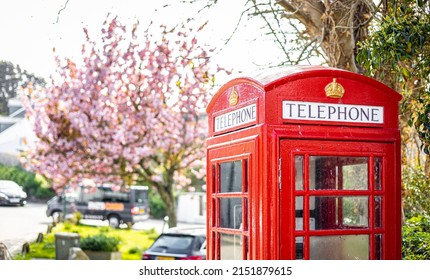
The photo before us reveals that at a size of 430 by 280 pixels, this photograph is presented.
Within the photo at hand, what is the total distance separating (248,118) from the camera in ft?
11.6

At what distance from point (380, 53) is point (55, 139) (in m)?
10.2

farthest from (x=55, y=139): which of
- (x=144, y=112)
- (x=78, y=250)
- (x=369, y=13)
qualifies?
(x=369, y=13)

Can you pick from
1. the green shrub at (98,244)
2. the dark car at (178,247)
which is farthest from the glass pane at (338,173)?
the green shrub at (98,244)

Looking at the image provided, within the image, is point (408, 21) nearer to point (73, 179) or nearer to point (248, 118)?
point (248, 118)

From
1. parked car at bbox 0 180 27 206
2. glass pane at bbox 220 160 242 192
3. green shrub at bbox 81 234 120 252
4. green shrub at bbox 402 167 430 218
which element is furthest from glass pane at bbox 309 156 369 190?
green shrub at bbox 81 234 120 252

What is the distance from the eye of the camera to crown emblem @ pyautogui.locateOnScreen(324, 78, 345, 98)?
3.50 meters

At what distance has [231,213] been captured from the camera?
12.0 ft

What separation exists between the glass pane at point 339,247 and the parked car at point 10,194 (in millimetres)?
8095

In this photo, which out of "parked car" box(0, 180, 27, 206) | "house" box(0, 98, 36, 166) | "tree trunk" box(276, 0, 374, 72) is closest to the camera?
"tree trunk" box(276, 0, 374, 72)

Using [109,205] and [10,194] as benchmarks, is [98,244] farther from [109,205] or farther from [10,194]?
[109,205]

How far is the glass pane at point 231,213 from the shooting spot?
3.59 meters

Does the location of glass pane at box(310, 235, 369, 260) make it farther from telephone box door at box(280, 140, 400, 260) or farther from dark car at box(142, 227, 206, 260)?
dark car at box(142, 227, 206, 260)

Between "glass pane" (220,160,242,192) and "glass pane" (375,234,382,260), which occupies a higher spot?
→ "glass pane" (220,160,242,192)

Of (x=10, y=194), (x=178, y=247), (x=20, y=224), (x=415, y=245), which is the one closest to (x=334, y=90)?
(x=415, y=245)
